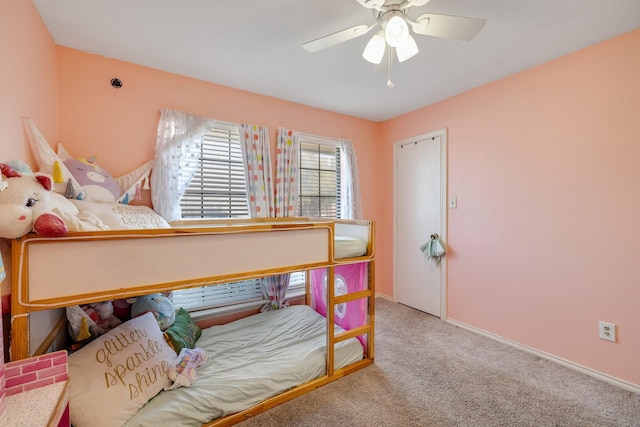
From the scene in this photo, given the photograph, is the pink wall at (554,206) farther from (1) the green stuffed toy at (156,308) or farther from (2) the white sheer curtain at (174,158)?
(1) the green stuffed toy at (156,308)

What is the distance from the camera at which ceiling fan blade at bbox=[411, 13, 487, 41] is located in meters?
1.27

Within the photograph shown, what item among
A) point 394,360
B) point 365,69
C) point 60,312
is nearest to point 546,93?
point 365,69

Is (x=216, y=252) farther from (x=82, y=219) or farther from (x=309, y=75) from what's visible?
(x=309, y=75)

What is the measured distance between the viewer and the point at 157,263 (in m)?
1.26

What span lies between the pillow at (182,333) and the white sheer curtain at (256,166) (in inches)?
40.6

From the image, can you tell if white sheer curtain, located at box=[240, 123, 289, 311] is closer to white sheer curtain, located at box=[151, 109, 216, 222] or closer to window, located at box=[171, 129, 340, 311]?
window, located at box=[171, 129, 340, 311]

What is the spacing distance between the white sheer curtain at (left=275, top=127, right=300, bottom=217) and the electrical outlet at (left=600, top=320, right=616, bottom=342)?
2606mm

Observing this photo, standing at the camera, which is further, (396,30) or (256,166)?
(256,166)

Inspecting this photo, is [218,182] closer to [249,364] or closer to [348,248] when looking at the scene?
[348,248]

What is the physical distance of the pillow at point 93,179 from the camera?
1.73 meters

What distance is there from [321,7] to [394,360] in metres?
2.52

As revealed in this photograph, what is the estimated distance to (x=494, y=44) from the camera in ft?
6.14

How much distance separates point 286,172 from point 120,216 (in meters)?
1.51

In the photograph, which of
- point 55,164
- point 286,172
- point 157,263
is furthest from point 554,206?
point 55,164
